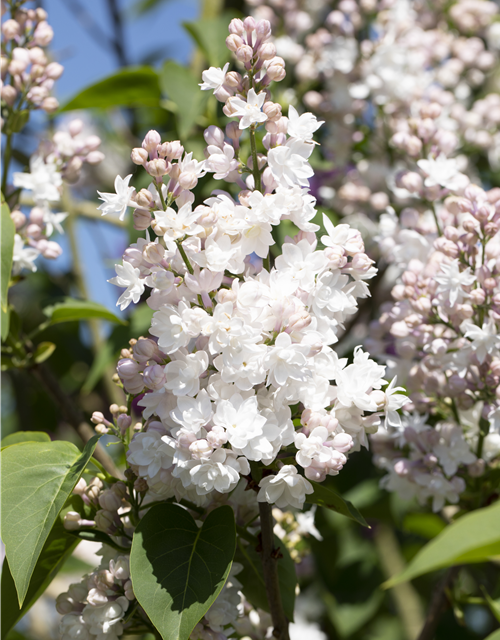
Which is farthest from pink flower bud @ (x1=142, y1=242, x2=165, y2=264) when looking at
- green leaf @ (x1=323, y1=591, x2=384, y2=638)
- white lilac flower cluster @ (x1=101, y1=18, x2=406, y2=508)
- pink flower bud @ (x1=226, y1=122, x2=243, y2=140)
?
green leaf @ (x1=323, y1=591, x2=384, y2=638)

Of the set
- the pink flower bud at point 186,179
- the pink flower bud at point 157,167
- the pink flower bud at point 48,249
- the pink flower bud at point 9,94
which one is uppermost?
the pink flower bud at point 157,167

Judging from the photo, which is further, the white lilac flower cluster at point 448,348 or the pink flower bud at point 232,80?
the white lilac flower cluster at point 448,348

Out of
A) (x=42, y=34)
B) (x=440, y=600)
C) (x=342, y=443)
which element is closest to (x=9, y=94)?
(x=42, y=34)

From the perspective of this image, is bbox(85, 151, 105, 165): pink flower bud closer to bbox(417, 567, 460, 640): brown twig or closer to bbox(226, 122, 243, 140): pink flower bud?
bbox(226, 122, 243, 140): pink flower bud

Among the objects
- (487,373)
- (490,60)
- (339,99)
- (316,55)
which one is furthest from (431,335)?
(490,60)

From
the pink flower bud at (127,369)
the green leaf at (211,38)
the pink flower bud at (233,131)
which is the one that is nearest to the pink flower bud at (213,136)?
the pink flower bud at (233,131)

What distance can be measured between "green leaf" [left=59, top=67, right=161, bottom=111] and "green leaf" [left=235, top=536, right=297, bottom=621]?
111 centimetres

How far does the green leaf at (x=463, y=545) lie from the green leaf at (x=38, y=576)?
1.53 ft

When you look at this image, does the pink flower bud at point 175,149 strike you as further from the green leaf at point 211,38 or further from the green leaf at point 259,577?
the green leaf at point 211,38

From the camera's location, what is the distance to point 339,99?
1783 millimetres

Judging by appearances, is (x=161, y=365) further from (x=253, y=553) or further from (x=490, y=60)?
(x=490, y=60)

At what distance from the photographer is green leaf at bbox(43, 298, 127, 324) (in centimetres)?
125

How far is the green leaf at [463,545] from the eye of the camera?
23.9 inches

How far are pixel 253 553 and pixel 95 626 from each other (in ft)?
0.77
